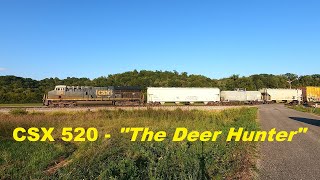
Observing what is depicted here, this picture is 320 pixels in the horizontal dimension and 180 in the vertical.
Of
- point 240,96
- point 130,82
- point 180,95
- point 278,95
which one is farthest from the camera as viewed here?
point 130,82

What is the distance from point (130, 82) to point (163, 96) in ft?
112

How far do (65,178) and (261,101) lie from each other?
73258mm

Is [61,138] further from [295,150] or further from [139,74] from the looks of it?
[139,74]

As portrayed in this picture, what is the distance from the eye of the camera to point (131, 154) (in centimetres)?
1130

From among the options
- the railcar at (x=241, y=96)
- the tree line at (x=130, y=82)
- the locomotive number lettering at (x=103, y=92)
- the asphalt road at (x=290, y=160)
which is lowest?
the asphalt road at (x=290, y=160)

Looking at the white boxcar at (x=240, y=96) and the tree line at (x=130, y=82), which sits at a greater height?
the tree line at (x=130, y=82)

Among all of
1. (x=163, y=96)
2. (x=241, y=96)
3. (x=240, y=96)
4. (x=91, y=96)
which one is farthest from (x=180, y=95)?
(x=91, y=96)

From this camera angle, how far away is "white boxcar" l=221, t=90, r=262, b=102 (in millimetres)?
70562

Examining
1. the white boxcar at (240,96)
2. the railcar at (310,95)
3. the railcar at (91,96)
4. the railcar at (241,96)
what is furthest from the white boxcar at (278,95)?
the railcar at (91,96)

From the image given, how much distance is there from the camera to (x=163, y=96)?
207 ft

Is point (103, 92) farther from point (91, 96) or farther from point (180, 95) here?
point (180, 95)

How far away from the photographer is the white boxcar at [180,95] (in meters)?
62.8

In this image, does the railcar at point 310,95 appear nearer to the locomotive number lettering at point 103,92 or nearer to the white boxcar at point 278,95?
the white boxcar at point 278,95

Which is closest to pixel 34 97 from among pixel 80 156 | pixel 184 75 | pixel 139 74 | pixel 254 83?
pixel 139 74
